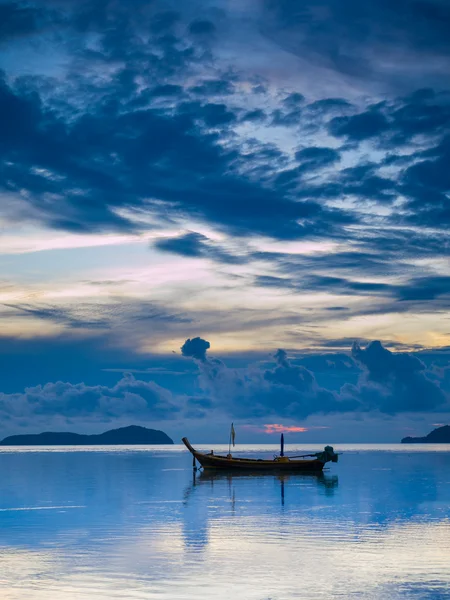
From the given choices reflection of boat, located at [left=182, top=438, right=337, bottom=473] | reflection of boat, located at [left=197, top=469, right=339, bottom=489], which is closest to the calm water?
reflection of boat, located at [left=197, top=469, right=339, bottom=489]

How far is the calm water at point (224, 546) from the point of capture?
101 feet

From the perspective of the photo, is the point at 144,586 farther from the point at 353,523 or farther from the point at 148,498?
the point at 148,498

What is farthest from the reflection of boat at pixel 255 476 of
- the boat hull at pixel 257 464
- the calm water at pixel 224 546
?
the calm water at pixel 224 546

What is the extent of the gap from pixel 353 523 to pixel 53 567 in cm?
2382

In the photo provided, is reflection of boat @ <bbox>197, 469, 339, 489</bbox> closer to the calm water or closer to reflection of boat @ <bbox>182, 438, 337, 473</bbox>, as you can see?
reflection of boat @ <bbox>182, 438, 337, 473</bbox>

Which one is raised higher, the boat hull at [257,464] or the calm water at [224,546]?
the boat hull at [257,464]

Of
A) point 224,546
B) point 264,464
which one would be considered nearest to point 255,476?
point 264,464

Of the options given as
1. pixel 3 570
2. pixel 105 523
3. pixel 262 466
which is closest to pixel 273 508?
pixel 105 523

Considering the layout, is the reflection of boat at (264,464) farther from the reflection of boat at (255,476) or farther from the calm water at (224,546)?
the calm water at (224,546)

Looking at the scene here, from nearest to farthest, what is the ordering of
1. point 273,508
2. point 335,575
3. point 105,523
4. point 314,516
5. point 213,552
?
point 335,575 → point 213,552 → point 105,523 → point 314,516 → point 273,508

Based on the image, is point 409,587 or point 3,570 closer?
point 409,587

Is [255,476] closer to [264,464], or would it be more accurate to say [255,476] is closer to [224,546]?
[264,464]

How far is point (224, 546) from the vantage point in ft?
135

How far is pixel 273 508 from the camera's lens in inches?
2518
